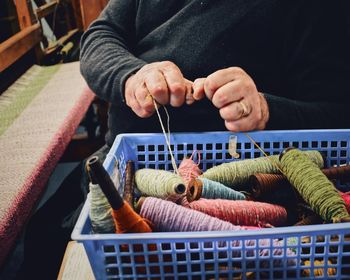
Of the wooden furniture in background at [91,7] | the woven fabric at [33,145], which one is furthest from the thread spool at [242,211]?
the wooden furniture in background at [91,7]

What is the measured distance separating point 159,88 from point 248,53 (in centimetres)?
38

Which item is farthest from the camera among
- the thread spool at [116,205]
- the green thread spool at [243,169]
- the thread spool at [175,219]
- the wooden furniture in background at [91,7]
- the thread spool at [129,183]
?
the wooden furniture in background at [91,7]

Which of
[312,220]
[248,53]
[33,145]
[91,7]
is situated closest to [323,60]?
[248,53]

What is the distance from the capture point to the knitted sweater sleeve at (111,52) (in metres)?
1.00

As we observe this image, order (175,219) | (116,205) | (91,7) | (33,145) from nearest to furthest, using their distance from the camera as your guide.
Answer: (116,205), (175,219), (33,145), (91,7)

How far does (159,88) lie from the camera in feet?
2.70

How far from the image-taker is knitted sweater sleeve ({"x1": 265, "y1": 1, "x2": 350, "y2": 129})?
3.43ft

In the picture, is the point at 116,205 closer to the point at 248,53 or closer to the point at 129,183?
the point at 129,183

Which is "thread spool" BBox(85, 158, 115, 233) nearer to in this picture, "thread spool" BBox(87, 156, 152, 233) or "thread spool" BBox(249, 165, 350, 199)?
"thread spool" BBox(87, 156, 152, 233)

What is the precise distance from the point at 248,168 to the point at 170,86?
0.82 feet

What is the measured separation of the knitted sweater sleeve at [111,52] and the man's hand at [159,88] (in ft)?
0.28

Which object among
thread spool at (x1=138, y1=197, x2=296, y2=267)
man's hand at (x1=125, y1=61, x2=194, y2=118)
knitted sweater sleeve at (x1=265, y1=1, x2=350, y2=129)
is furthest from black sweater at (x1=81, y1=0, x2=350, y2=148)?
thread spool at (x1=138, y1=197, x2=296, y2=267)

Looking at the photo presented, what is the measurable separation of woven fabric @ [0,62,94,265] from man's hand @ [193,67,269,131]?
54 cm

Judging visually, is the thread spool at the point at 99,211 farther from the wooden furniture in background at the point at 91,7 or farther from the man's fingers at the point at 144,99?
the wooden furniture in background at the point at 91,7
